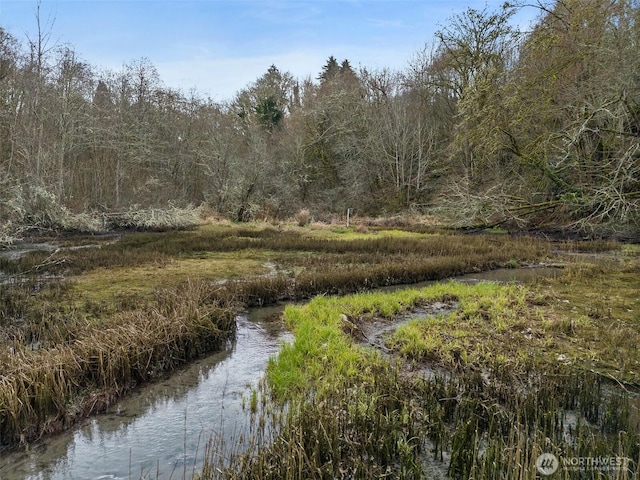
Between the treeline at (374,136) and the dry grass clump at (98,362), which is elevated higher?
the treeline at (374,136)

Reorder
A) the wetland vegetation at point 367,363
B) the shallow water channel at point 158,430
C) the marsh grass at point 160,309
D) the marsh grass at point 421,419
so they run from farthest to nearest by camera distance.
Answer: the marsh grass at point 160,309, the shallow water channel at point 158,430, the wetland vegetation at point 367,363, the marsh grass at point 421,419

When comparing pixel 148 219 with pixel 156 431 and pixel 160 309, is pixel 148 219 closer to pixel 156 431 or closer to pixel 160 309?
pixel 160 309

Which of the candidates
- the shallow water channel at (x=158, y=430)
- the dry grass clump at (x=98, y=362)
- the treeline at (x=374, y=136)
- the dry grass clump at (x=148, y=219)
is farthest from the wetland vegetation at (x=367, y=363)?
the dry grass clump at (x=148, y=219)

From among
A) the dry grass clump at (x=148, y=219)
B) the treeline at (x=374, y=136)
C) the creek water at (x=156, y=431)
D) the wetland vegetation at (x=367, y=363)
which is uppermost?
the treeline at (x=374, y=136)

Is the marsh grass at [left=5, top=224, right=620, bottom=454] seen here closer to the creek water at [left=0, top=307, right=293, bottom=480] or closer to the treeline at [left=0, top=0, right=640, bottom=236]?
the creek water at [left=0, top=307, right=293, bottom=480]

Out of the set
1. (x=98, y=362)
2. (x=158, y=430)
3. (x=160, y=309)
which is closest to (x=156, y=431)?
(x=158, y=430)

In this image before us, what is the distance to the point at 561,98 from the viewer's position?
10820 mm

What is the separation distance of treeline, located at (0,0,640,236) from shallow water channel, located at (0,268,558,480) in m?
6.92

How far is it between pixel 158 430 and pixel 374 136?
37092mm

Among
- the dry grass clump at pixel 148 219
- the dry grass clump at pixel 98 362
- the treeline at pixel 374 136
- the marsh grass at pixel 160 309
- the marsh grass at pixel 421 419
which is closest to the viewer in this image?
the marsh grass at pixel 421 419

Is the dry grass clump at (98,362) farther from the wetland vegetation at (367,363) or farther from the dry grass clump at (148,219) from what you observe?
the dry grass clump at (148,219)

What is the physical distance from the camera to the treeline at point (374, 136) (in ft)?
32.6

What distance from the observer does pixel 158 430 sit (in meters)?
4.75

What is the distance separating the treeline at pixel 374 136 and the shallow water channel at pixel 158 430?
6.92m
